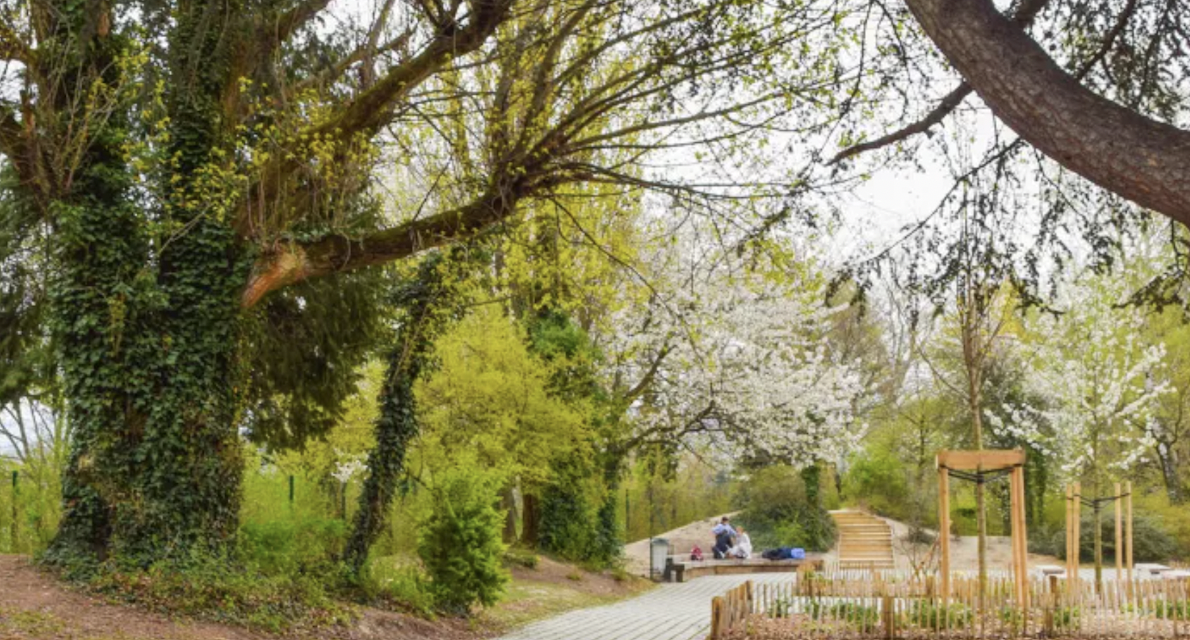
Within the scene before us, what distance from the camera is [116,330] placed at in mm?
11344

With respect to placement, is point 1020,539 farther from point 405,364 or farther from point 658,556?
point 658,556

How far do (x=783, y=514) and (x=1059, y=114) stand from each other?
30.6 metres

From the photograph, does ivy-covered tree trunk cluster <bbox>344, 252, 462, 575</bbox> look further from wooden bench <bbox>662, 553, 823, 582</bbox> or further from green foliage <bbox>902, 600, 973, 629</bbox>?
wooden bench <bbox>662, 553, 823, 582</bbox>

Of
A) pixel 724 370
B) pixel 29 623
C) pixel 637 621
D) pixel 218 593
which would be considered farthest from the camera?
pixel 724 370

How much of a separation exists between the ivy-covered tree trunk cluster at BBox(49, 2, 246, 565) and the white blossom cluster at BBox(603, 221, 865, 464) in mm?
12901

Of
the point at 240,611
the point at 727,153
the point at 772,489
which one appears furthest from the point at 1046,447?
the point at 240,611

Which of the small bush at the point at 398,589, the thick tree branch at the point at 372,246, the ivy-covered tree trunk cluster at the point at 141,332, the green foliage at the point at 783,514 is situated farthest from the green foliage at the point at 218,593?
the green foliage at the point at 783,514

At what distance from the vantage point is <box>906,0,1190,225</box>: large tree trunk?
16.4ft

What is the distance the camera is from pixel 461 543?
13.9 metres

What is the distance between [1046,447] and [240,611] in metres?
28.6

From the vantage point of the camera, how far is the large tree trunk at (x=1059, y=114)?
5.01m

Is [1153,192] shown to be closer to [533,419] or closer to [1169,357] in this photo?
[533,419]

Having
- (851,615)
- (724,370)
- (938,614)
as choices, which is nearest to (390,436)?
(851,615)

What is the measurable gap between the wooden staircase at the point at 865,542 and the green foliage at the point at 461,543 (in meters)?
14.2
